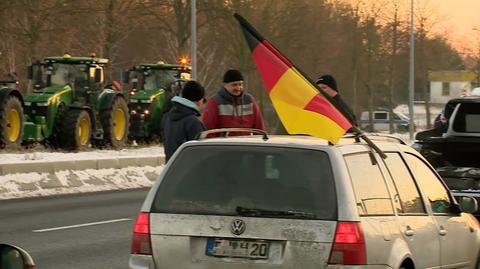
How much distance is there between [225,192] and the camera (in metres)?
6.67

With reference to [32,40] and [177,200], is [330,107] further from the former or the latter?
[32,40]

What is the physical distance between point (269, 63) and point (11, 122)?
812 inches

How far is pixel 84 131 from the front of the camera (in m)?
29.5

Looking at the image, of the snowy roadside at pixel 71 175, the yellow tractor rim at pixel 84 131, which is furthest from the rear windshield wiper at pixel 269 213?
the yellow tractor rim at pixel 84 131

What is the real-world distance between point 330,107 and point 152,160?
17942mm

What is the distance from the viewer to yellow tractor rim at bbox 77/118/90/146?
2922 cm

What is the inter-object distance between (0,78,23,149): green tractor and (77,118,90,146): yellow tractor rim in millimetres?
2263

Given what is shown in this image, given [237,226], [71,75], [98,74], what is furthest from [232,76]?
[71,75]

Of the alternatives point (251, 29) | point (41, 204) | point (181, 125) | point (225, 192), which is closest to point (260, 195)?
point (225, 192)

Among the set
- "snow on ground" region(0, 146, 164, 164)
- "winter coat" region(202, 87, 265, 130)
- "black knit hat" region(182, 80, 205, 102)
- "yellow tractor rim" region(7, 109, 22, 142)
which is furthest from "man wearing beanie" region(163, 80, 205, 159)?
"yellow tractor rim" region(7, 109, 22, 142)

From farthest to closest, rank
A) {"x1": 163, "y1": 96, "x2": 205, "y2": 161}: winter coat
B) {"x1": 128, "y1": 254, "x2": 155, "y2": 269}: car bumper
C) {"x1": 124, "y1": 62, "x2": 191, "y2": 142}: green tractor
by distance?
{"x1": 124, "y1": 62, "x2": 191, "y2": 142}: green tractor → {"x1": 163, "y1": 96, "x2": 205, "y2": 161}: winter coat → {"x1": 128, "y1": 254, "x2": 155, "y2": 269}: car bumper

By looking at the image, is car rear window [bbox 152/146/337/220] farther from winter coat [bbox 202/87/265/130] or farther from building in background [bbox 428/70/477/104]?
building in background [bbox 428/70/477/104]

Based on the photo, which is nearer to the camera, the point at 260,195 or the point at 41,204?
the point at 260,195

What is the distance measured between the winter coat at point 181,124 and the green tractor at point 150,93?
21.5 metres
